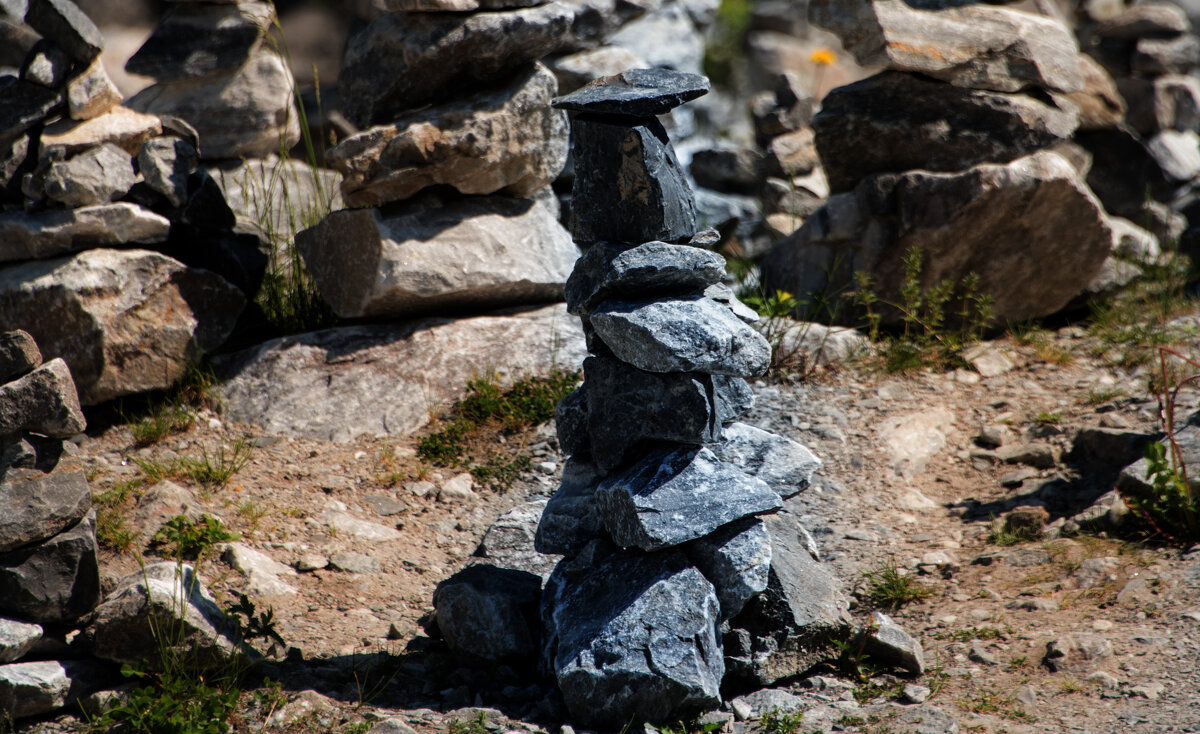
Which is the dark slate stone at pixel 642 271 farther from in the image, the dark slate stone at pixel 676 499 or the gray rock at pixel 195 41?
the gray rock at pixel 195 41

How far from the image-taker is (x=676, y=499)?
330cm

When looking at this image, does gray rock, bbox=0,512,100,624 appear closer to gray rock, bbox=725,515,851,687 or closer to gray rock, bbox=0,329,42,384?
gray rock, bbox=0,329,42,384

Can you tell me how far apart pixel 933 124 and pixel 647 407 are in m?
3.86

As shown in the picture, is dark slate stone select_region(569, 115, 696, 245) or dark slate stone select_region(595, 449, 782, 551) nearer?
dark slate stone select_region(595, 449, 782, 551)

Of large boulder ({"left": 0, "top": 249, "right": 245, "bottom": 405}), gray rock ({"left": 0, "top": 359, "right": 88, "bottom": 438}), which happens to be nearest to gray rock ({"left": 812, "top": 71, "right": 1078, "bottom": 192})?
large boulder ({"left": 0, "top": 249, "right": 245, "bottom": 405})

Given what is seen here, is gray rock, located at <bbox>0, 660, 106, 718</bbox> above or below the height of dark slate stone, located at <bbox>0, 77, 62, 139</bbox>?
below

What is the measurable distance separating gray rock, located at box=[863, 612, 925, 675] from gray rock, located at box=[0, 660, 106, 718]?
2.64 metres

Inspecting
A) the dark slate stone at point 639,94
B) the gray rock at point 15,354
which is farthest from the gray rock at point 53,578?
the dark slate stone at point 639,94

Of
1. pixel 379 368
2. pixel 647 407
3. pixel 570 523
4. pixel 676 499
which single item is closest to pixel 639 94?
pixel 647 407

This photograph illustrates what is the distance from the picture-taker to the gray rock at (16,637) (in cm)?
320

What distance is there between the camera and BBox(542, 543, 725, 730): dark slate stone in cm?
316

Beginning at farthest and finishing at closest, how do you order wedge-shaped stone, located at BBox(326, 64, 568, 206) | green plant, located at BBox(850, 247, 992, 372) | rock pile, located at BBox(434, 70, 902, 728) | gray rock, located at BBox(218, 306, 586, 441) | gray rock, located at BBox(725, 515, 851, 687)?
green plant, located at BBox(850, 247, 992, 372) < wedge-shaped stone, located at BBox(326, 64, 568, 206) < gray rock, located at BBox(218, 306, 586, 441) < gray rock, located at BBox(725, 515, 851, 687) < rock pile, located at BBox(434, 70, 902, 728)

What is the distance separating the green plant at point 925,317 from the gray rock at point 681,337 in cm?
265

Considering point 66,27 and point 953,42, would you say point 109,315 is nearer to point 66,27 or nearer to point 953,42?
point 66,27
